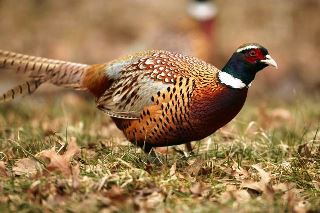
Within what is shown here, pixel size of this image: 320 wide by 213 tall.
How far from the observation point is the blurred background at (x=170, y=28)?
35.3ft

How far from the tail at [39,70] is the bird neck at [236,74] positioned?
1371mm

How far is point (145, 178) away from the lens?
4398mm

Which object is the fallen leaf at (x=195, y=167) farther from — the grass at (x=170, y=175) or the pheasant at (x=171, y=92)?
the pheasant at (x=171, y=92)

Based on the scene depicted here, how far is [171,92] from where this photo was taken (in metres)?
4.97

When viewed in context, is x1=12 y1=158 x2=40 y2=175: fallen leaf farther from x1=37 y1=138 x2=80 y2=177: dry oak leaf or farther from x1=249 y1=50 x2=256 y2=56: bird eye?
x1=249 y1=50 x2=256 y2=56: bird eye

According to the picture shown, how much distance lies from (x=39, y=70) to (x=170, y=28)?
4.43 metres

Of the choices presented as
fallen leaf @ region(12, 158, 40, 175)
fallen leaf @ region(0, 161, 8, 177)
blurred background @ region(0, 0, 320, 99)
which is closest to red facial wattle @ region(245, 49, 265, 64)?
fallen leaf @ region(12, 158, 40, 175)

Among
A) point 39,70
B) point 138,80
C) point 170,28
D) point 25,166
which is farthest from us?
point 170,28

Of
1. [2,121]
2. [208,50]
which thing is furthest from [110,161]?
[208,50]

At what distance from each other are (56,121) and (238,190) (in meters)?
3.21

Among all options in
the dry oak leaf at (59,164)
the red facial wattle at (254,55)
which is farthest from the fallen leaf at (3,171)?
the red facial wattle at (254,55)

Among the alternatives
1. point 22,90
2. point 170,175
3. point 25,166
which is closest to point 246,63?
point 170,175

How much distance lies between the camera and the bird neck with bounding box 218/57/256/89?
16.1 ft

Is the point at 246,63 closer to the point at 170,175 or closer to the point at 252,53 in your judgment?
the point at 252,53
